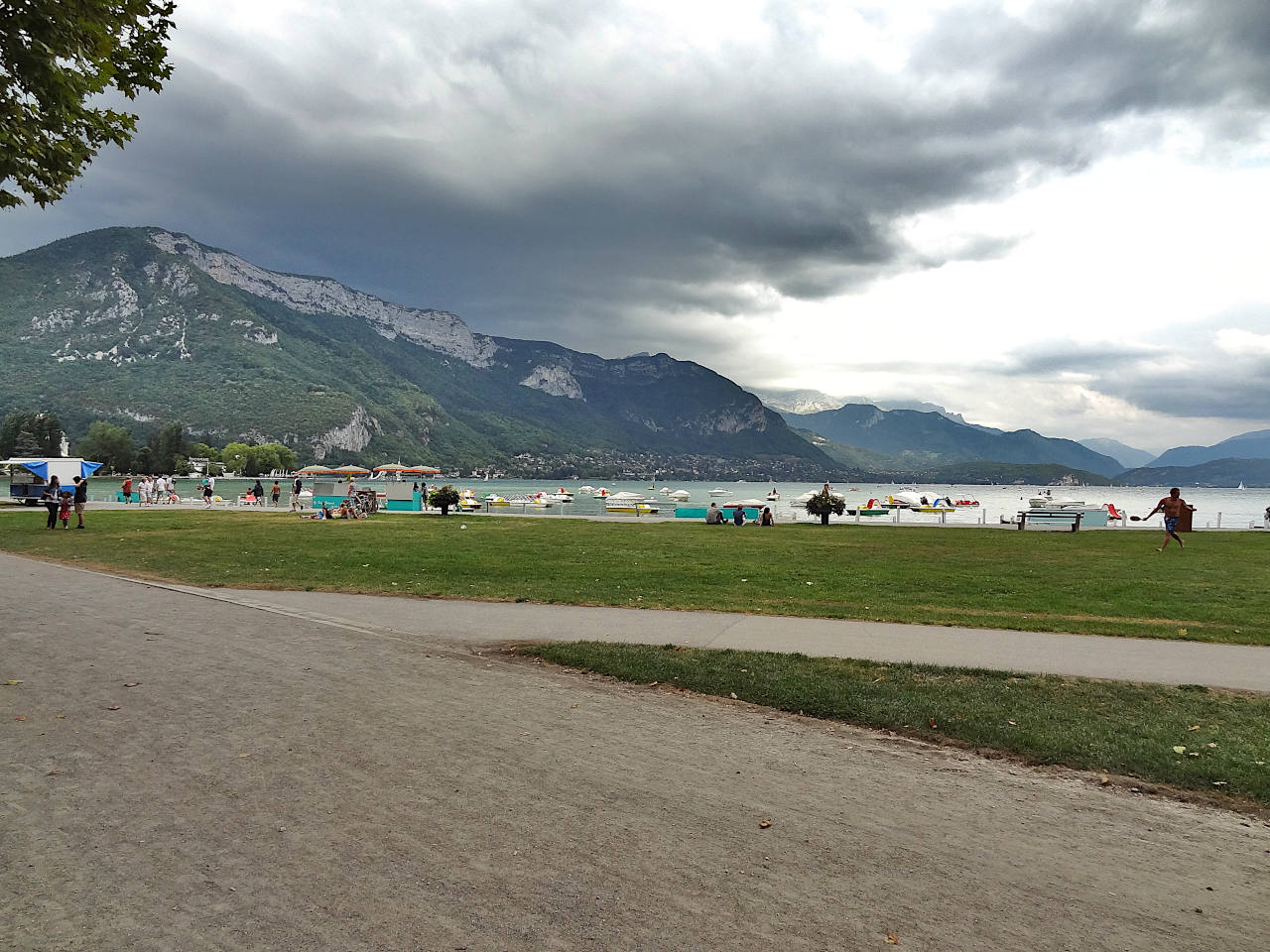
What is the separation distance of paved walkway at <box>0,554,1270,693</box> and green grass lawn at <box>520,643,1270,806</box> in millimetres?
560

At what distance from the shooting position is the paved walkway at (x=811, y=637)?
7770 millimetres

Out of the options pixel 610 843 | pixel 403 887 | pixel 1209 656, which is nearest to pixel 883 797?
pixel 610 843

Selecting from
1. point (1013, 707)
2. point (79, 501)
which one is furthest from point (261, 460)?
point (1013, 707)

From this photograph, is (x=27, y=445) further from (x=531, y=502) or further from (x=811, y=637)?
(x=811, y=637)

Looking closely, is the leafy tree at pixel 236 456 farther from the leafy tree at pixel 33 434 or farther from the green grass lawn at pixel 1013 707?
the green grass lawn at pixel 1013 707

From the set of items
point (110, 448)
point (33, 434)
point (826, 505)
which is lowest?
point (826, 505)

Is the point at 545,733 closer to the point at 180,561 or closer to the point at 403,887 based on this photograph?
the point at 403,887

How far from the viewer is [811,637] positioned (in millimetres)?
9141

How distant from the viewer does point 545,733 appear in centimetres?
554

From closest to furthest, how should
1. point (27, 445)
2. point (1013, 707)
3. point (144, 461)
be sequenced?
point (1013, 707) < point (27, 445) < point (144, 461)

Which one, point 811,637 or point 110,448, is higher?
point 110,448

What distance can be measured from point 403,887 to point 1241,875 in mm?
4039

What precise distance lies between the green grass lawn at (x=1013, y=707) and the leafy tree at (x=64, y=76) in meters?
7.32

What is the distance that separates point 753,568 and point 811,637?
25.1 feet
